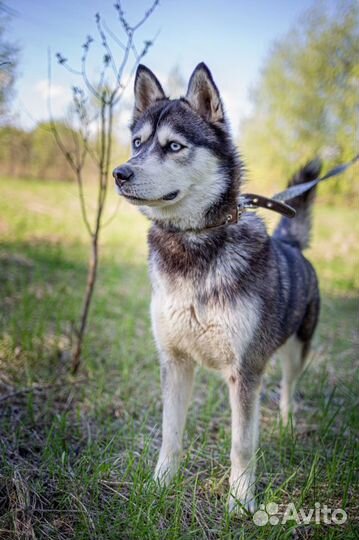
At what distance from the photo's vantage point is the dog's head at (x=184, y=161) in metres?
2.09

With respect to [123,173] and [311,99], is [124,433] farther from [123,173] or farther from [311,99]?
[311,99]

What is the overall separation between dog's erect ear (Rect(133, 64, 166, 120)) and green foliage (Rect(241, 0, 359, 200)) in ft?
26.4

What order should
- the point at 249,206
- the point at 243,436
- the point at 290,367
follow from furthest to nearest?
the point at 290,367, the point at 249,206, the point at 243,436

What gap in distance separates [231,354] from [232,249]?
22.8 inches

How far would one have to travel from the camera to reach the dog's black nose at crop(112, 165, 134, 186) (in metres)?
2.04

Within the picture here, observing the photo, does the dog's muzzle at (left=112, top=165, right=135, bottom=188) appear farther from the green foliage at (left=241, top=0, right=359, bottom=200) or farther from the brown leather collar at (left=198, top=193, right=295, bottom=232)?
the green foliage at (left=241, top=0, right=359, bottom=200)

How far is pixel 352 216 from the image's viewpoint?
1464 cm

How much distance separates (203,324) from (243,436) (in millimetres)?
649

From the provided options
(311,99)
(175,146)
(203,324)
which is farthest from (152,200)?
(311,99)

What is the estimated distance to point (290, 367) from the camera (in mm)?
3234

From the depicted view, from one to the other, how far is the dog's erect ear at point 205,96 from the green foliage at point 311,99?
8.27 metres

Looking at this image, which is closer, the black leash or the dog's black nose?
the dog's black nose

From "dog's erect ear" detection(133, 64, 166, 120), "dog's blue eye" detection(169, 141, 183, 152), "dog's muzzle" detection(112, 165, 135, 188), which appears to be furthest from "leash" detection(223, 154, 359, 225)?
"dog's erect ear" detection(133, 64, 166, 120)

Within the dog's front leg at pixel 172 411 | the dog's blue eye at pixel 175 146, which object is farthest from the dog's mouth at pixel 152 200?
the dog's front leg at pixel 172 411
